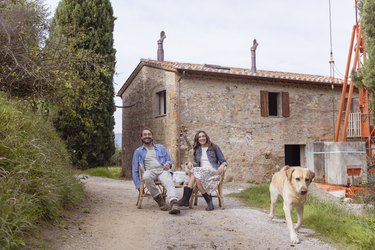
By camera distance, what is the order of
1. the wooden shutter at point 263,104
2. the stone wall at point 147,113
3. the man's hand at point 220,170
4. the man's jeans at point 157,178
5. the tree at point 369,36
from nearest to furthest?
1. the man's jeans at point 157,178
2. the man's hand at point 220,170
3. the tree at point 369,36
4. the stone wall at point 147,113
5. the wooden shutter at point 263,104

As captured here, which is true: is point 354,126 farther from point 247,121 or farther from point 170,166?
point 170,166

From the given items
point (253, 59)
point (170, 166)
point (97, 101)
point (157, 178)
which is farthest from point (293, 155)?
point (157, 178)

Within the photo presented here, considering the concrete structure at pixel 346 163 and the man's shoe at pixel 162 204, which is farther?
the concrete structure at pixel 346 163

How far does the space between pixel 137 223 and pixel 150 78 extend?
36.0 ft

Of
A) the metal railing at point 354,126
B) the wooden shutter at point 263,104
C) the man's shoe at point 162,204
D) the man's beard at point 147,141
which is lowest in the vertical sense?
the man's shoe at point 162,204

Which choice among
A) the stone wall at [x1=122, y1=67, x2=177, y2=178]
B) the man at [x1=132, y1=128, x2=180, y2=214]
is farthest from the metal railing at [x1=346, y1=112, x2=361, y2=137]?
the man at [x1=132, y1=128, x2=180, y2=214]

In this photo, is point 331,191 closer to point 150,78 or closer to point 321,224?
point 321,224

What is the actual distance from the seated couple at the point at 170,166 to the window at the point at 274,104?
8379 mm

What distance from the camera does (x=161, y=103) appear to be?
15.3 m

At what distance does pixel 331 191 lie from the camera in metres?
10.9

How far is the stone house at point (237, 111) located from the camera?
13727mm

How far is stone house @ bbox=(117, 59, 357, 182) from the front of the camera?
45.0 ft

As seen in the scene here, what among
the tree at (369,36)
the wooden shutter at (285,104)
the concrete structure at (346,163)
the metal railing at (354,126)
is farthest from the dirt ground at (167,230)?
the metal railing at (354,126)

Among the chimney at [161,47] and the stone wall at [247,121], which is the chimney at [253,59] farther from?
the chimney at [161,47]
